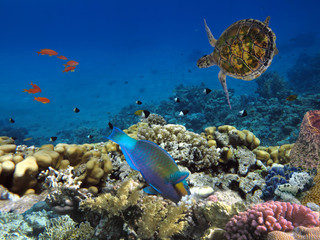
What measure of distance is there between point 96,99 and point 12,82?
143 ft

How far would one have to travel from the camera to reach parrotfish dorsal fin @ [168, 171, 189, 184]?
1334 mm

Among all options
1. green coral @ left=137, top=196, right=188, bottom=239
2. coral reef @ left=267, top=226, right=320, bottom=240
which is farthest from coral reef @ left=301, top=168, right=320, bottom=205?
green coral @ left=137, top=196, right=188, bottom=239

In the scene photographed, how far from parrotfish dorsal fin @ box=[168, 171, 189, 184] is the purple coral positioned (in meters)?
0.76

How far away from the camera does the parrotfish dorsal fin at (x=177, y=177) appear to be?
1334 mm

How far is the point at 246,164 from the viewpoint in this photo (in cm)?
362

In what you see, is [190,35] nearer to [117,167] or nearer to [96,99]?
[96,99]

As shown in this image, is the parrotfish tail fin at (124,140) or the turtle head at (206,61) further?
the turtle head at (206,61)

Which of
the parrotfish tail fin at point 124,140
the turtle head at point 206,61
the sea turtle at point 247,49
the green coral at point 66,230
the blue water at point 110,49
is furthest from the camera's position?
the blue water at point 110,49

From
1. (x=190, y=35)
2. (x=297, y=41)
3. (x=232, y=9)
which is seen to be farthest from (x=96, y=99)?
(x=232, y=9)

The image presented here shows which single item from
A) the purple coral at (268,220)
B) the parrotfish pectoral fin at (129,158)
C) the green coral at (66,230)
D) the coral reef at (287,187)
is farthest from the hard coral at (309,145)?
the green coral at (66,230)

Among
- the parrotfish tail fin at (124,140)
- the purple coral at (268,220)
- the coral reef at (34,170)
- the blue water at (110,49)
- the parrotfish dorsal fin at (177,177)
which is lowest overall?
the purple coral at (268,220)

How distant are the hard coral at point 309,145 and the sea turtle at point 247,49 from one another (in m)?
1.45

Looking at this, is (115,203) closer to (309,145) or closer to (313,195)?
(313,195)

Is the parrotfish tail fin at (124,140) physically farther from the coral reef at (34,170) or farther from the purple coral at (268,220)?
the coral reef at (34,170)
